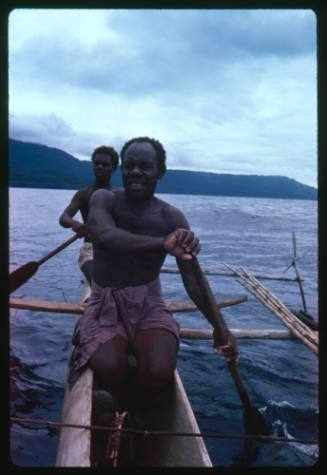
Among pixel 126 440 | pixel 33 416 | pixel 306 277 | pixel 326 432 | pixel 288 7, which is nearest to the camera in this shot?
pixel 288 7

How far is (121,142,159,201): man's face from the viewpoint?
139 inches

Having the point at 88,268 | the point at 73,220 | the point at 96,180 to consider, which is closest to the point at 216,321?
the point at 88,268

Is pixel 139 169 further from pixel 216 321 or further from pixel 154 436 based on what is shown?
pixel 154 436

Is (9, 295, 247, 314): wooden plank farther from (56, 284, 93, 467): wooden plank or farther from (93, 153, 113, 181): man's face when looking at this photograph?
(56, 284, 93, 467): wooden plank

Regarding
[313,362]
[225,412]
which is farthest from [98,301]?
[313,362]

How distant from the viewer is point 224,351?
351cm

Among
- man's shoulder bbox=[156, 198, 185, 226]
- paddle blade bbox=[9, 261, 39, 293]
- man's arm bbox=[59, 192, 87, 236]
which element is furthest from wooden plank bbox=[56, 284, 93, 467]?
man's arm bbox=[59, 192, 87, 236]

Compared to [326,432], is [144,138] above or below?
above

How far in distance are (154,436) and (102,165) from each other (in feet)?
14.7

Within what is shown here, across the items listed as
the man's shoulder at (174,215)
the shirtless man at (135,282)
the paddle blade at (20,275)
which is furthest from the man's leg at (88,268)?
the man's shoulder at (174,215)

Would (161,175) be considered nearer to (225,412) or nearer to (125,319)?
(125,319)

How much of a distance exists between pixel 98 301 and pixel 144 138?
4.93ft

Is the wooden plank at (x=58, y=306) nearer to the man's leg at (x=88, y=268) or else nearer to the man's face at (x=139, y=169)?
the man's leg at (x=88, y=268)

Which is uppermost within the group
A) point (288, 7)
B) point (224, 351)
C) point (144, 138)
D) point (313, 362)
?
point (288, 7)
